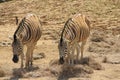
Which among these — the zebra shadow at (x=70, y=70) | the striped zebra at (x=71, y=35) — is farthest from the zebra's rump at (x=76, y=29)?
the zebra shadow at (x=70, y=70)

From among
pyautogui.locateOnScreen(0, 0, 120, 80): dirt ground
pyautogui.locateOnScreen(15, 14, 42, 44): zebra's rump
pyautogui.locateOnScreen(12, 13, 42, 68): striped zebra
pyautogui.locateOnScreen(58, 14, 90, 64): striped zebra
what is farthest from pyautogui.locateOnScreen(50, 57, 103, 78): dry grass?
pyautogui.locateOnScreen(15, 14, 42, 44): zebra's rump

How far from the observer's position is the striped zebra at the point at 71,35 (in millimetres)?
12422

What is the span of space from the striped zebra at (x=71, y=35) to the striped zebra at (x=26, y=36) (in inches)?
43.5

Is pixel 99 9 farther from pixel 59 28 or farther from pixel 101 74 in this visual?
pixel 101 74

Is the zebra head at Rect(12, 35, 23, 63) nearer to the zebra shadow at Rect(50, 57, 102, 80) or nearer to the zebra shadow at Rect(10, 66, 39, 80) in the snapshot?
the zebra shadow at Rect(10, 66, 39, 80)

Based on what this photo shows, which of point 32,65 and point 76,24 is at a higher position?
point 76,24

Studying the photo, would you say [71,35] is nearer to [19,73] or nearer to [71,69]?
[71,69]

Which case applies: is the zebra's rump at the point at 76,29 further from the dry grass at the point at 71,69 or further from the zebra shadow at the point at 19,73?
the zebra shadow at the point at 19,73

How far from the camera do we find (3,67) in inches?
536

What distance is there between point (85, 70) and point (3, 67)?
8.66 feet

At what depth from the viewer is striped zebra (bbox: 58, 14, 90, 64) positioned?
12.4 m

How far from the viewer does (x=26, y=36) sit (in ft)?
43.0

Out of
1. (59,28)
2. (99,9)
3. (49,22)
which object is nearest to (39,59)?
(59,28)

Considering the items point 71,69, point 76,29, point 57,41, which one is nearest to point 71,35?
point 76,29
